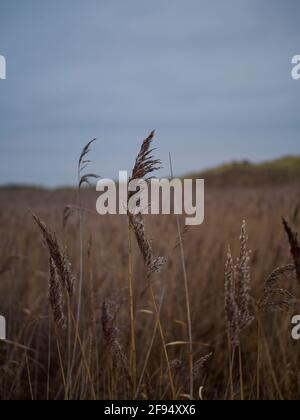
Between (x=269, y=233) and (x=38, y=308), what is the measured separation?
2.28 meters

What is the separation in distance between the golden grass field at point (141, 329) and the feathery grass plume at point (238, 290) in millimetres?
137

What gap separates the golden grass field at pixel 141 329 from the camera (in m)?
1.43

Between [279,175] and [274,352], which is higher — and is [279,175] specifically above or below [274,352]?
above

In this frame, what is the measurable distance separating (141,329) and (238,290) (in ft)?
5.22

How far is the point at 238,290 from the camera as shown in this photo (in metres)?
0.95

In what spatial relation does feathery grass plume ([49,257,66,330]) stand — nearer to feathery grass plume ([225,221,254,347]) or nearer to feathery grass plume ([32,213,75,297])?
feathery grass plume ([32,213,75,297])

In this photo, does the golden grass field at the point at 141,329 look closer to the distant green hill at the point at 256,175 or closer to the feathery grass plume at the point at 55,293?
the feathery grass plume at the point at 55,293

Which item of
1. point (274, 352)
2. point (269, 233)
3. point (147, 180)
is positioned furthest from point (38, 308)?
point (269, 233)

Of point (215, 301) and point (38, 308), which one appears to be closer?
point (38, 308)

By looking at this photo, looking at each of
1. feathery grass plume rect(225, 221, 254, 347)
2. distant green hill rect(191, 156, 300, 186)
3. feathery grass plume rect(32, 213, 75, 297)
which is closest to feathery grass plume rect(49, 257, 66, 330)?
feathery grass plume rect(32, 213, 75, 297)
